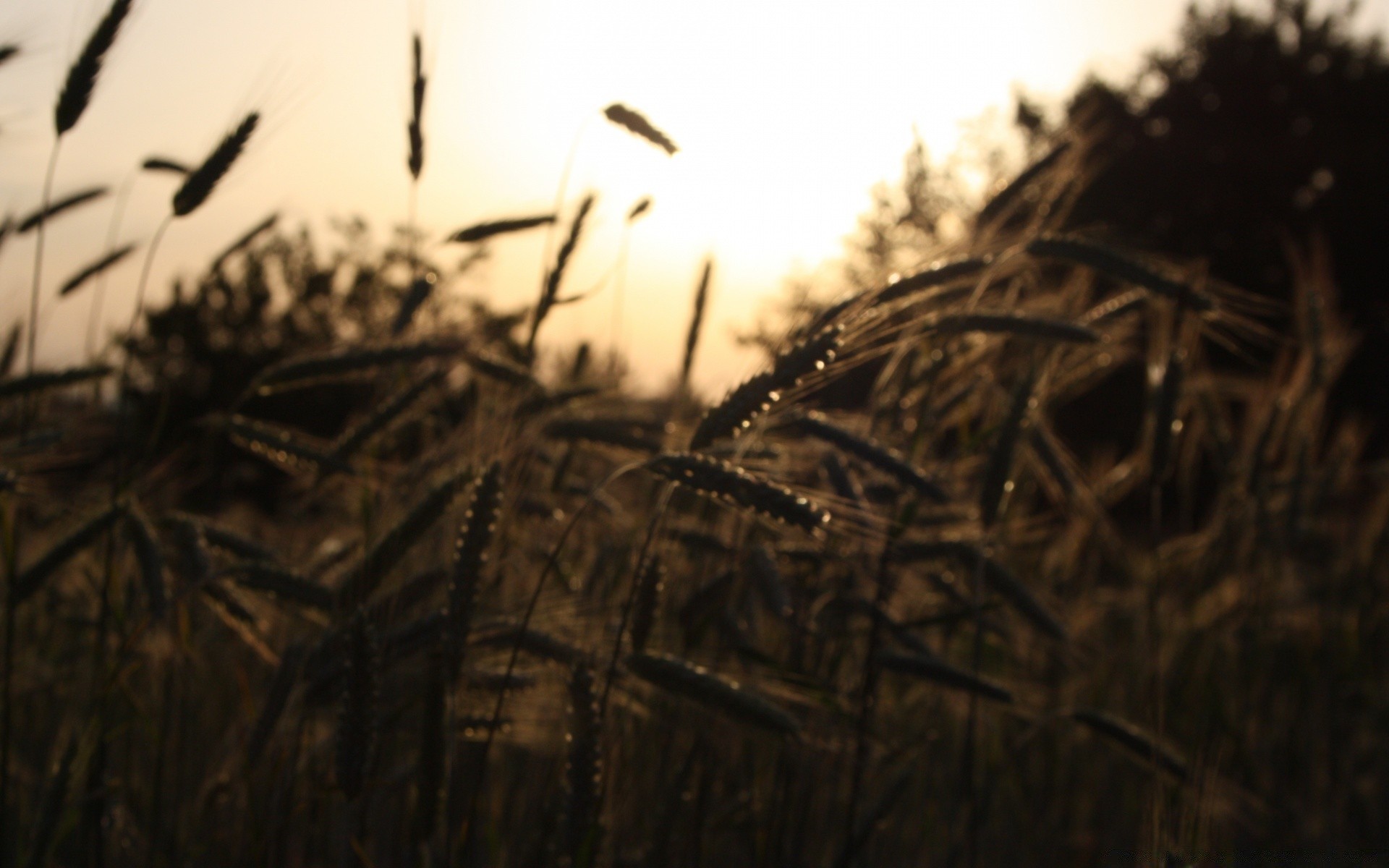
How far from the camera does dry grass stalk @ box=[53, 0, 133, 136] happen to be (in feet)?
5.86

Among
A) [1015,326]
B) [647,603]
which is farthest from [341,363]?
[1015,326]

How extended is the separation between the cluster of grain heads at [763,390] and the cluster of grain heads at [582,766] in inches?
15.3

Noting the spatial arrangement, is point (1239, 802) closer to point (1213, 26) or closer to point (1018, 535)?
point (1018, 535)

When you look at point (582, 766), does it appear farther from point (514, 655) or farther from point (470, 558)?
point (470, 558)

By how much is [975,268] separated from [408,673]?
1.16 meters

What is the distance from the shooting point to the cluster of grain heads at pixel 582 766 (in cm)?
146

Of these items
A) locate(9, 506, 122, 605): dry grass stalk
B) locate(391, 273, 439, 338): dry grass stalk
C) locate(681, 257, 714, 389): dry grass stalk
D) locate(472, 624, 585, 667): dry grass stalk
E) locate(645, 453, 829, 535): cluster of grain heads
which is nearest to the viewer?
locate(645, 453, 829, 535): cluster of grain heads

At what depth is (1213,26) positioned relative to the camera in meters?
25.5

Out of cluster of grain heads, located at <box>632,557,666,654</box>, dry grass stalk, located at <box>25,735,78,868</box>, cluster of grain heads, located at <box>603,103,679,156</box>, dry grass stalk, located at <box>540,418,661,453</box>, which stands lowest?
dry grass stalk, located at <box>25,735,78,868</box>

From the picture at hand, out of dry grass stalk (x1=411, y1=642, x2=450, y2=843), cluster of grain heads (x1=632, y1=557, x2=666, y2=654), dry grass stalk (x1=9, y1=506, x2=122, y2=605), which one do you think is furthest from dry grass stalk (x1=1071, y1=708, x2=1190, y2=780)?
dry grass stalk (x1=9, y1=506, x2=122, y2=605)

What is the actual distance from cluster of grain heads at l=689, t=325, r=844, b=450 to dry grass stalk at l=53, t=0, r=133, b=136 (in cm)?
122

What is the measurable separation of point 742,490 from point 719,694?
1.28 feet

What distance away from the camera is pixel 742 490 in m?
1.28

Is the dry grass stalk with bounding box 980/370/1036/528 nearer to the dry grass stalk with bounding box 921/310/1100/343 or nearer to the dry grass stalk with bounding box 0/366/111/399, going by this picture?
the dry grass stalk with bounding box 921/310/1100/343
